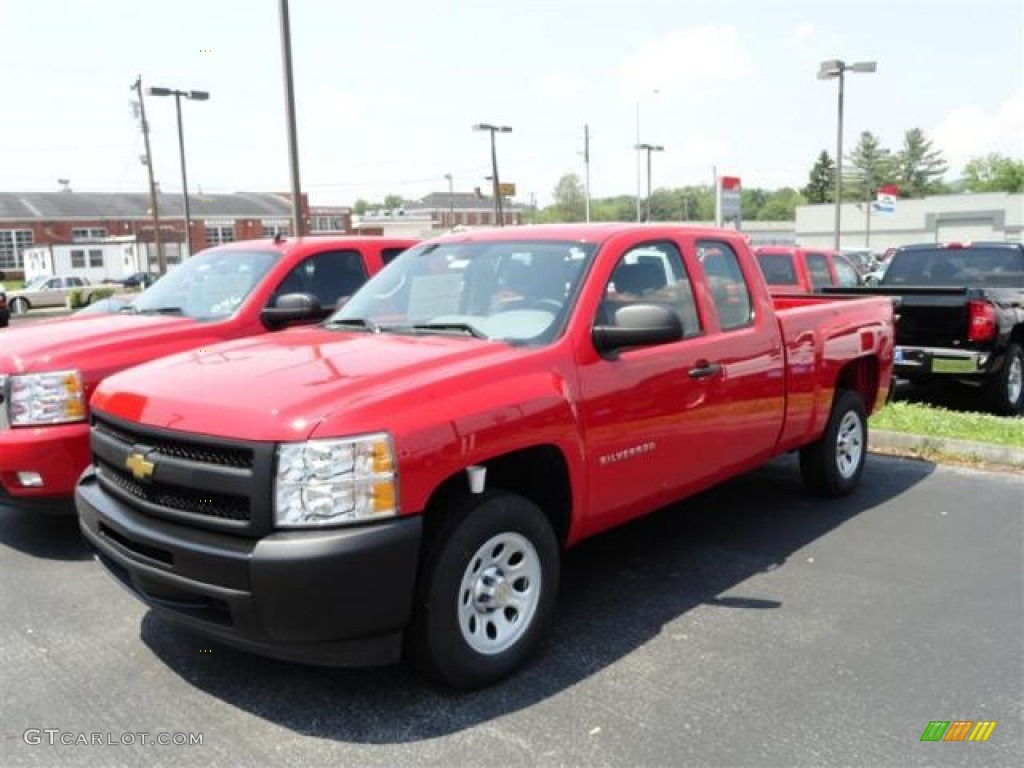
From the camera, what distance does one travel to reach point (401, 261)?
17.0 ft

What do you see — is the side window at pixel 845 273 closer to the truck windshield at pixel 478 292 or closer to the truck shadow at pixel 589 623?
the truck shadow at pixel 589 623

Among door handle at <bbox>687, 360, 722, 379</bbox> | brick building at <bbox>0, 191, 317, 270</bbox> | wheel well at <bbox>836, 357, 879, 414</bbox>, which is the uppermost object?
brick building at <bbox>0, 191, 317, 270</bbox>

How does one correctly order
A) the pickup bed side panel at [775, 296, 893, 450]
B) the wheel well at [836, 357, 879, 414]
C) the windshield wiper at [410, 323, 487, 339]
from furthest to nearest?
the wheel well at [836, 357, 879, 414] → the pickup bed side panel at [775, 296, 893, 450] → the windshield wiper at [410, 323, 487, 339]

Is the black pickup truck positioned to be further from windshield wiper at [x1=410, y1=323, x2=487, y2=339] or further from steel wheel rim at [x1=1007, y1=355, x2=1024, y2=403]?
windshield wiper at [x1=410, y1=323, x2=487, y2=339]

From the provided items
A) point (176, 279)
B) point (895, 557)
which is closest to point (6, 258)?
point (176, 279)

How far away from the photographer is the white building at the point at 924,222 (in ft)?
227

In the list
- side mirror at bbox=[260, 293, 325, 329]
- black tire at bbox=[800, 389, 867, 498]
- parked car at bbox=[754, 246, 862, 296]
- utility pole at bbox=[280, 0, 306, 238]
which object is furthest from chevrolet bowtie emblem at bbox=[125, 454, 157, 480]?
utility pole at bbox=[280, 0, 306, 238]

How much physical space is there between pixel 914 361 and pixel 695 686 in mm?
6334

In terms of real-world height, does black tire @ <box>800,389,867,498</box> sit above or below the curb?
above

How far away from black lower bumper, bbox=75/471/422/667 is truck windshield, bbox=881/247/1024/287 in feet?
33.1

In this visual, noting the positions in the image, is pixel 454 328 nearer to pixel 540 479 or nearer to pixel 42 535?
pixel 540 479

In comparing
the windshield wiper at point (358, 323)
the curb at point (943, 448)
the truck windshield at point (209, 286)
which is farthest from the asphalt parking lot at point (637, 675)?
the curb at point (943, 448)

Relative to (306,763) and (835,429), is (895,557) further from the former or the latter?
(306,763)

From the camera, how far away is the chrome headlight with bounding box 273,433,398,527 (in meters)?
3.11
